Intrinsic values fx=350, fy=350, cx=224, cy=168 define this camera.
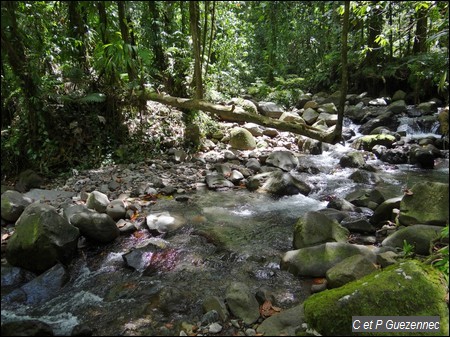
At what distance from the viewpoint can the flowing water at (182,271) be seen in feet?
10.8

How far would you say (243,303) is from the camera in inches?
129

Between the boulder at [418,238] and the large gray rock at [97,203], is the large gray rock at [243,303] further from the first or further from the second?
the large gray rock at [97,203]

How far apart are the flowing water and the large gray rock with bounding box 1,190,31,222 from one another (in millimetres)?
1094

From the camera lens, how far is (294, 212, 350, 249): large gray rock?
4367mm

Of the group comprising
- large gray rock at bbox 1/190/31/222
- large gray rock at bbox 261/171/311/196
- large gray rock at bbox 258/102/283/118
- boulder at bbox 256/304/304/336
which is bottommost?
boulder at bbox 256/304/304/336

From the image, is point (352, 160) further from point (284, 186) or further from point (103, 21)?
point (103, 21)

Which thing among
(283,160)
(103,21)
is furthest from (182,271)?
(103,21)

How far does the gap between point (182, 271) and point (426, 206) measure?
318 centimetres

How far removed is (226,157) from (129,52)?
10.2 feet

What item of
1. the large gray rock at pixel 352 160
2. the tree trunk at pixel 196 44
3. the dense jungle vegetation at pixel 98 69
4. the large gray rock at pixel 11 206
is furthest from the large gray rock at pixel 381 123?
the large gray rock at pixel 11 206

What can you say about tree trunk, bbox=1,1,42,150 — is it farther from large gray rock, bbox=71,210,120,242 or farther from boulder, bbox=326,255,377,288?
boulder, bbox=326,255,377,288

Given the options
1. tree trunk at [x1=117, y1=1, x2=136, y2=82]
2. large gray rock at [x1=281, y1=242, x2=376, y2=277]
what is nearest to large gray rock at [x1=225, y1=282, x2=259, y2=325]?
large gray rock at [x1=281, y1=242, x2=376, y2=277]

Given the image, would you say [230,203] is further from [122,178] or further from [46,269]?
[46,269]

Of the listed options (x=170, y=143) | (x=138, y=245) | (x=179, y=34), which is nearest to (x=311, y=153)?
(x=170, y=143)
